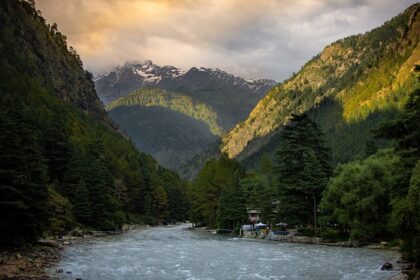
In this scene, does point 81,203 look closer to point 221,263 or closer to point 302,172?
point 302,172

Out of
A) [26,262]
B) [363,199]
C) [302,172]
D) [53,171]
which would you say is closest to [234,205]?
[302,172]

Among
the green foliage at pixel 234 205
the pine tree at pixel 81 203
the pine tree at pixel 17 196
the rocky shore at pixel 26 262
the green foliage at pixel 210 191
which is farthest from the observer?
the green foliage at pixel 210 191

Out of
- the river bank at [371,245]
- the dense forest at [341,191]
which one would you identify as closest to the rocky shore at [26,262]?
the river bank at [371,245]

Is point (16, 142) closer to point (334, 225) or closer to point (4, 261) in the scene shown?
point (4, 261)

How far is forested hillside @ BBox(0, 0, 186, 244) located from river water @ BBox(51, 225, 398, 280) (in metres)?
7.71

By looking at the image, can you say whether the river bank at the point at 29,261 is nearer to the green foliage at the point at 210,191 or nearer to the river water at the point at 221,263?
the river water at the point at 221,263

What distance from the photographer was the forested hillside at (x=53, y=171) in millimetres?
47344

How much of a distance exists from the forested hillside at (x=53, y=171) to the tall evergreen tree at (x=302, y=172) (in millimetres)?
40279

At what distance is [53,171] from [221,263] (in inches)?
2739

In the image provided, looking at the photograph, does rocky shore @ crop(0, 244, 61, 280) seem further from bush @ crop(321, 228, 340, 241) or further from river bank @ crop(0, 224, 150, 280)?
bush @ crop(321, 228, 340, 241)

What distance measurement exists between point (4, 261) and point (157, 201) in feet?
407

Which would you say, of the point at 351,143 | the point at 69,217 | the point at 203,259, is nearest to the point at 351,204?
the point at 203,259

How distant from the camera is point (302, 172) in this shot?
264 feet

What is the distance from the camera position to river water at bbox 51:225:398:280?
3791cm
